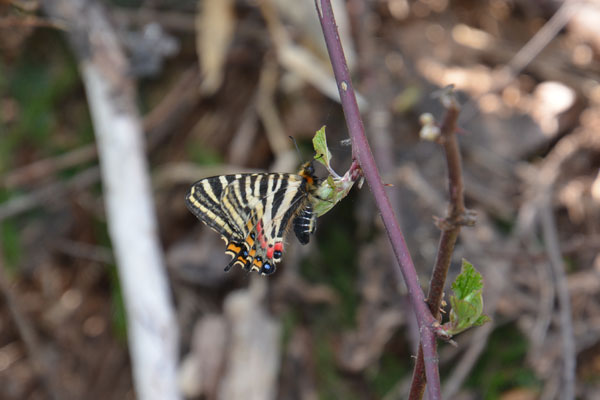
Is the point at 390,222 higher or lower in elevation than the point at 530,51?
lower

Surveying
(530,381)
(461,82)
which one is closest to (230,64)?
(461,82)

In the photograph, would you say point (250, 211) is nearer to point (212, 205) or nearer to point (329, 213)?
point (212, 205)

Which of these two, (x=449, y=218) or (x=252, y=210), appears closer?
(x=449, y=218)

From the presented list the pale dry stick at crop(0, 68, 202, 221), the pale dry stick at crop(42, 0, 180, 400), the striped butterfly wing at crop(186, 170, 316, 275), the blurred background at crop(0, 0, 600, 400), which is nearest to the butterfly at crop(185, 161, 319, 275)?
the striped butterfly wing at crop(186, 170, 316, 275)

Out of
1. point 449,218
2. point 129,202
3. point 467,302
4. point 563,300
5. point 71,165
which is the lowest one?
point 563,300

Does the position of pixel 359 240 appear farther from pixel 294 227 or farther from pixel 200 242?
pixel 294 227

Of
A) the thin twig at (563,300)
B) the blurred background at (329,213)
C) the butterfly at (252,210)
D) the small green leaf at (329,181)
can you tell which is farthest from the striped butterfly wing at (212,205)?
the thin twig at (563,300)

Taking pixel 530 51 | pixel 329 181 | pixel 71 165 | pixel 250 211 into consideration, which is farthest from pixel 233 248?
pixel 530 51
